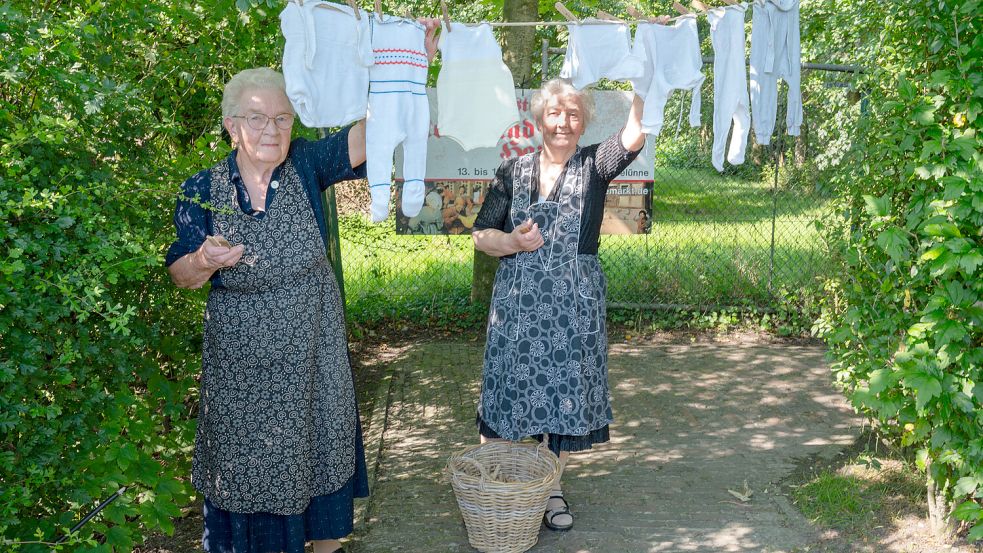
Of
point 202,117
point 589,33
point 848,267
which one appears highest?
point 589,33

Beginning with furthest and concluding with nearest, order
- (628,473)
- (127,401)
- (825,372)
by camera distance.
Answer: (825,372), (628,473), (127,401)

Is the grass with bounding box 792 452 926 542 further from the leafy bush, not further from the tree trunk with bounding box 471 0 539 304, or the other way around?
the tree trunk with bounding box 471 0 539 304

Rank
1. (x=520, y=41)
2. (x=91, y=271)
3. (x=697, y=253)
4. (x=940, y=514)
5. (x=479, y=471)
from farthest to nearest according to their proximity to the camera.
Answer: (x=697, y=253) < (x=520, y=41) < (x=479, y=471) < (x=940, y=514) < (x=91, y=271)

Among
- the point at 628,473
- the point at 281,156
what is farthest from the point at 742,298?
the point at 281,156

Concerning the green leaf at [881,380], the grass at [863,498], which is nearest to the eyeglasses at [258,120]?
the green leaf at [881,380]

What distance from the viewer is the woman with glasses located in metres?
3.08

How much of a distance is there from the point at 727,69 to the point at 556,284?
114 cm

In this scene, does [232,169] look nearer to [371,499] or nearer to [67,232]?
[67,232]

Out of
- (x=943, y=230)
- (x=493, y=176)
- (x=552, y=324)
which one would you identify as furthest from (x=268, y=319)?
(x=493, y=176)

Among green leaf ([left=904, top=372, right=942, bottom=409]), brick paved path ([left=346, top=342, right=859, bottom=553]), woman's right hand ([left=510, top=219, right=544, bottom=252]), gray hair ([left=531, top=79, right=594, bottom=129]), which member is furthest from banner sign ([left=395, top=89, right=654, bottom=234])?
green leaf ([left=904, top=372, right=942, bottom=409])

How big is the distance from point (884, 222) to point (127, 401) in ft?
9.97

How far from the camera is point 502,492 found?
3.52 m

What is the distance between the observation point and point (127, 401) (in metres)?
2.74

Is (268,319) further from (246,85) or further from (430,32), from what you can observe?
(430,32)
